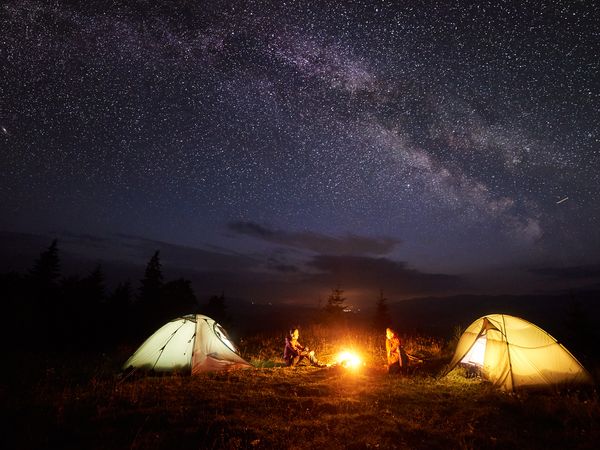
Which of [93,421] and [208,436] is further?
[93,421]

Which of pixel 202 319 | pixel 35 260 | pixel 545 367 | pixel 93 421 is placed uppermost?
pixel 35 260

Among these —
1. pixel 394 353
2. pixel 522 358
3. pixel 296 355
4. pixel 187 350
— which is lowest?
pixel 296 355

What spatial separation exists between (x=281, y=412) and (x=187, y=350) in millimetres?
4562

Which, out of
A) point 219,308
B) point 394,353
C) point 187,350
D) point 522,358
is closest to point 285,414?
point 187,350

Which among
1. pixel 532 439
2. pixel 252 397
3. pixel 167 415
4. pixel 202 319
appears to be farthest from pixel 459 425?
pixel 202 319

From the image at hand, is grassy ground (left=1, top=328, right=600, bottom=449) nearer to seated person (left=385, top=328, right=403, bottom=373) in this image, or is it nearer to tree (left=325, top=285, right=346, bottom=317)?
seated person (left=385, top=328, right=403, bottom=373)

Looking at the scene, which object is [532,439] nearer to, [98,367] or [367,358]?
[367,358]

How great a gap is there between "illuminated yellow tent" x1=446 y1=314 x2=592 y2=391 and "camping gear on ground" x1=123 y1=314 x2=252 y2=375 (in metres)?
6.65

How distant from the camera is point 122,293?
1945 inches

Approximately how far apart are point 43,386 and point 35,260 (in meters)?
51.9

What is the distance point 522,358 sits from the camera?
885 centimetres

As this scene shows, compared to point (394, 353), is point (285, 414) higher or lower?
lower

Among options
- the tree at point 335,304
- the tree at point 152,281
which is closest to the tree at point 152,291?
the tree at point 152,281

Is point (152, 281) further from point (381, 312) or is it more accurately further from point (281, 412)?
point (281, 412)
